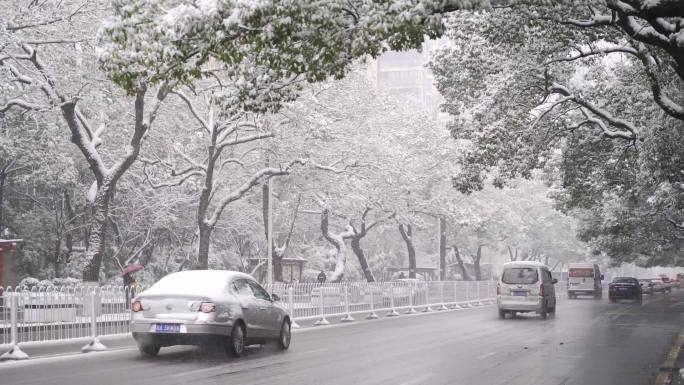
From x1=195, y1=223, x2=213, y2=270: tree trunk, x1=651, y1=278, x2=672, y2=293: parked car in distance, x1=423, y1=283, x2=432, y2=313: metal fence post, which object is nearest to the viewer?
x1=195, y1=223, x2=213, y2=270: tree trunk

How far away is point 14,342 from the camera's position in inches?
577

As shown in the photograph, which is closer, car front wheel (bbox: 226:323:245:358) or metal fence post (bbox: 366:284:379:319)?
car front wheel (bbox: 226:323:245:358)

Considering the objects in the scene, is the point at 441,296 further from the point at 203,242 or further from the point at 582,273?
the point at 582,273

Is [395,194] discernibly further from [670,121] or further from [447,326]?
[670,121]

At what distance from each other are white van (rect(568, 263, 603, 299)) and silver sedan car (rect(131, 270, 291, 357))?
44.2m

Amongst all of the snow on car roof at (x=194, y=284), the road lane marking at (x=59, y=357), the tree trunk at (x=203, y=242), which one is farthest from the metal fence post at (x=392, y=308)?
the snow on car roof at (x=194, y=284)

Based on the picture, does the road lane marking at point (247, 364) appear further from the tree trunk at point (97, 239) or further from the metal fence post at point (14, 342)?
the tree trunk at point (97, 239)

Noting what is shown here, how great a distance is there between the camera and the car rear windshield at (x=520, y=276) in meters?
27.9

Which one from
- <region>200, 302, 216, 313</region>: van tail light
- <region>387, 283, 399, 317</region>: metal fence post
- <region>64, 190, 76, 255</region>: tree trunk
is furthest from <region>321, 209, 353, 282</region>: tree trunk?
<region>200, 302, 216, 313</region>: van tail light

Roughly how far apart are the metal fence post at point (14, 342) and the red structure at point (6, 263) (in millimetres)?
13544

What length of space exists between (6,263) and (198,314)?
55.8 ft

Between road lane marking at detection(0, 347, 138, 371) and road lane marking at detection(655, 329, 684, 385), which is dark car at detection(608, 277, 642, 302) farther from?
road lane marking at detection(0, 347, 138, 371)

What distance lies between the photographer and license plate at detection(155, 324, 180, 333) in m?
13.7

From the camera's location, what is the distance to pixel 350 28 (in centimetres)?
980
